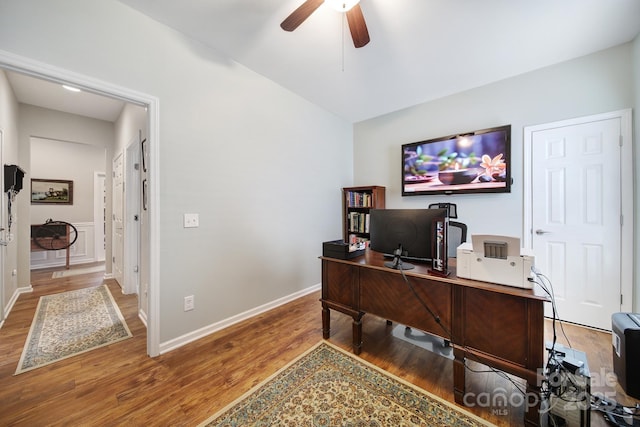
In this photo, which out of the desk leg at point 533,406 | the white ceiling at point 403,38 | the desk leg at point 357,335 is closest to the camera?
the desk leg at point 533,406

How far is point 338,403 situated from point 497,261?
1.24 m

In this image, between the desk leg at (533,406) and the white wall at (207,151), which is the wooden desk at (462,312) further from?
the white wall at (207,151)

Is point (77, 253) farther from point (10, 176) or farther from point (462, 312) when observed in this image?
point (462, 312)

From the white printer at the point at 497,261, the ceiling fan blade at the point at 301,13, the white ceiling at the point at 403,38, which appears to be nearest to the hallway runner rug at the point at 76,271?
the white ceiling at the point at 403,38

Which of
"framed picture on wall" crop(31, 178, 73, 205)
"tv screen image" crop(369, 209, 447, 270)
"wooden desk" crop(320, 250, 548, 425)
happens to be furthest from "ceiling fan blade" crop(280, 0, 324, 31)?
→ "framed picture on wall" crop(31, 178, 73, 205)

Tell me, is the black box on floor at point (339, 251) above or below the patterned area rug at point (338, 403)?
above

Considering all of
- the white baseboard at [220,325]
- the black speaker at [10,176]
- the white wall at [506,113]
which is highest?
the white wall at [506,113]

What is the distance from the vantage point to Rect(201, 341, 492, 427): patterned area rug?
4.22 feet

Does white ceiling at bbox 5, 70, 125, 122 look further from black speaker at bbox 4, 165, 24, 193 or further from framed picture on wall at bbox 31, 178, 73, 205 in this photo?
framed picture on wall at bbox 31, 178, 73, 205

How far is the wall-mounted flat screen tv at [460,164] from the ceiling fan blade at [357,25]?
1.83 m

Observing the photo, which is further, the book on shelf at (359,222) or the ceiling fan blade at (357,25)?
the book on shelf at (359,222)

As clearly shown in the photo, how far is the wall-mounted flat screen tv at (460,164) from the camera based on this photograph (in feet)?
8.75

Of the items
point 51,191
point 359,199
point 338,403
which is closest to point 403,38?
point 359,199

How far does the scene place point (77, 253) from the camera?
193 inches
